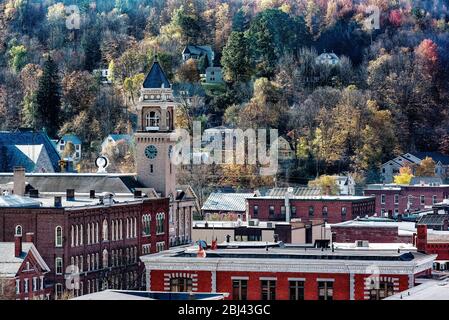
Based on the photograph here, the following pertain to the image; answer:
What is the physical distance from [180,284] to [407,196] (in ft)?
205

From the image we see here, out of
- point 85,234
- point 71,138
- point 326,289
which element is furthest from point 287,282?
point 71,138

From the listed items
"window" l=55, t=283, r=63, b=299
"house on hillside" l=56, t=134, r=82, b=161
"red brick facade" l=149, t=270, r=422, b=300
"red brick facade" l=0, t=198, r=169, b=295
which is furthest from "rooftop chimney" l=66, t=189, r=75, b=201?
"house on hillside" l=56, t=134, r=82, b=161

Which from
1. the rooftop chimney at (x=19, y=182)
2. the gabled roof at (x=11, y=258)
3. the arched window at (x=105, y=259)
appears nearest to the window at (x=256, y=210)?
the rooftop chimney at (x=19, y=182)

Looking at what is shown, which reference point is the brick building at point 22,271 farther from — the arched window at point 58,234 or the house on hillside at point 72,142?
the house on hillside at point 72,142

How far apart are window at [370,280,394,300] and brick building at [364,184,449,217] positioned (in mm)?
59213

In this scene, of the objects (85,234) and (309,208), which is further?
(309,208)

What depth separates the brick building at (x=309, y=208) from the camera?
287ft

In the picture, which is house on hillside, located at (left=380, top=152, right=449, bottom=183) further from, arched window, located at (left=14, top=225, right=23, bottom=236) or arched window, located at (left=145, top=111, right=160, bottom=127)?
arched window, located at (left=14, top=225, right=23, bottom=236)

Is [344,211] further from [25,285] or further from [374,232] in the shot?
[25,285]

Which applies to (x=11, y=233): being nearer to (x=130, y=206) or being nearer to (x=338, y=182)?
(x=130, y=206)

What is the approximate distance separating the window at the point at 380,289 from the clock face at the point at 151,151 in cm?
3408

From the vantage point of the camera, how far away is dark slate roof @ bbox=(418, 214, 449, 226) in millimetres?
67769

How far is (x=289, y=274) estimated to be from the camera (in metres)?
36.5
